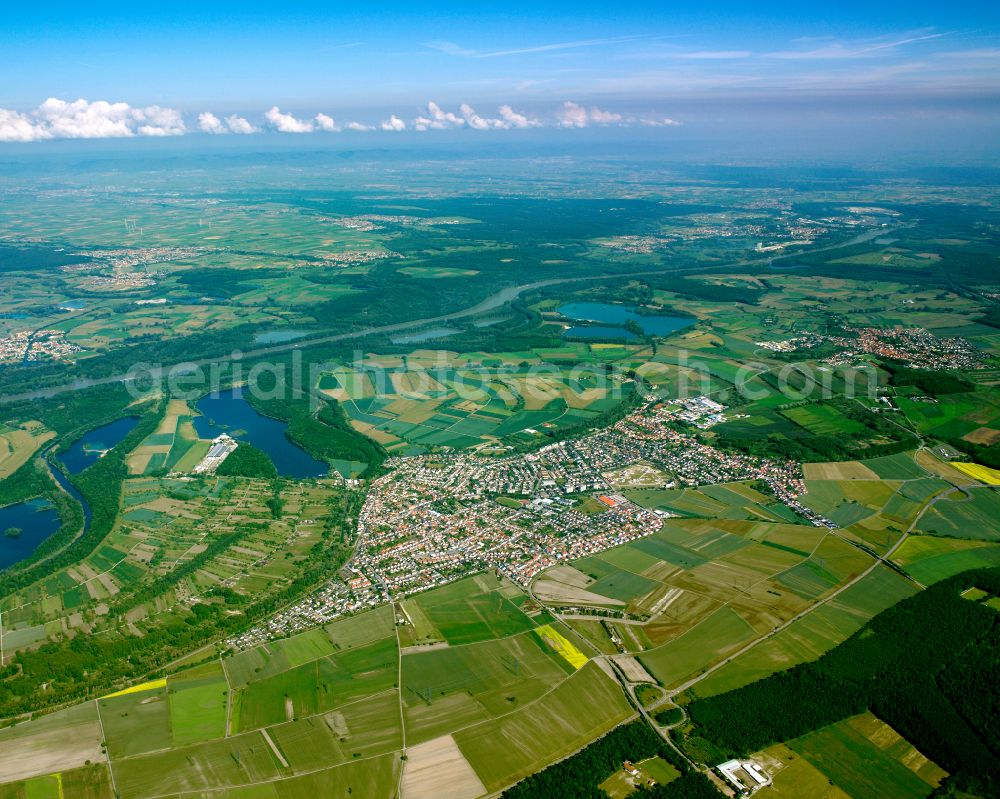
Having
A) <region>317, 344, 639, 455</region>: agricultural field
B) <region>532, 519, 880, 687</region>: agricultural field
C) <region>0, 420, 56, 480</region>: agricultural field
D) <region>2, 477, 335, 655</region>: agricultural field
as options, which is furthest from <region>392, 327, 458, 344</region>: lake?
<region>532, 519, 880, 687</region>: agricultural field

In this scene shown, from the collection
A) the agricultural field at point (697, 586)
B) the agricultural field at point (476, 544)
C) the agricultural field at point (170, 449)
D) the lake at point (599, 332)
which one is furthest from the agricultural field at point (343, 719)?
the lake at point (599, 332)

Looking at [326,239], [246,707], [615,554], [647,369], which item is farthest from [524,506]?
[326,239]

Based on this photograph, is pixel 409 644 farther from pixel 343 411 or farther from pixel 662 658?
pixel 343 411

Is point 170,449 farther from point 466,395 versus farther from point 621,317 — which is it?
point 621,317

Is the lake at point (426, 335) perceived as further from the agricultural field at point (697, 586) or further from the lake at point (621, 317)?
the agricultural field at point (697, 586)

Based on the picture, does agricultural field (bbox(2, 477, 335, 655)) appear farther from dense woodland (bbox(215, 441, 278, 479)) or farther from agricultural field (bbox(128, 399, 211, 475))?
agricultural field (bbox(128, 399, 211, 475))

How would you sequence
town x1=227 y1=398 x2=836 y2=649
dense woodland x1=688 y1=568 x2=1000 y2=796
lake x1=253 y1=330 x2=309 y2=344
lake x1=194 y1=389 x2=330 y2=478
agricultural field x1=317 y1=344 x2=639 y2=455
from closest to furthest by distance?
dense woodland x1=688 y1=568 x2=1000 y2=796
town x1=227 y1=398 x2=836 y2=649
lake x1=194 y1=389 x2=330 y2=478
agricultural field x1=317 y1=344 x2=639 y2=455
lake x1=253 y1=330 x2=309 y2=344
